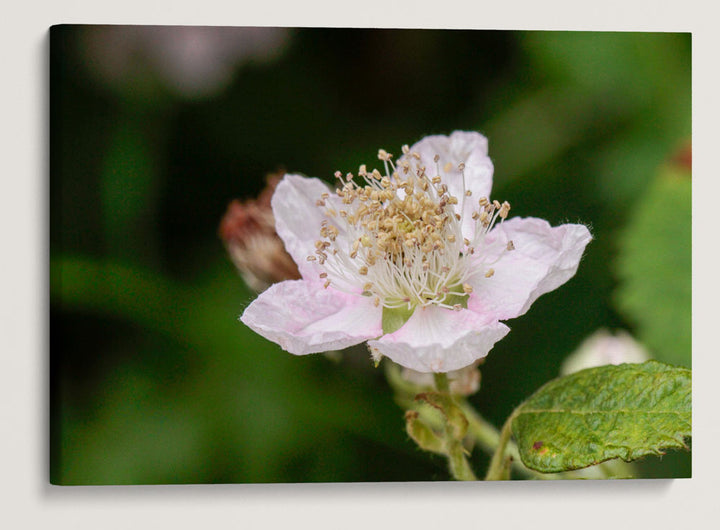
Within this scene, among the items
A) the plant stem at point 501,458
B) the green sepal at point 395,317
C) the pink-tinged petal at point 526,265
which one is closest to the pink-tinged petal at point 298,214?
the green sepal at point 395,317

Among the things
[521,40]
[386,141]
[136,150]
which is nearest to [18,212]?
[136,150]

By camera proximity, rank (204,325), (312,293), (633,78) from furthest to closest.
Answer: (204,325), (633,78), (312,293)

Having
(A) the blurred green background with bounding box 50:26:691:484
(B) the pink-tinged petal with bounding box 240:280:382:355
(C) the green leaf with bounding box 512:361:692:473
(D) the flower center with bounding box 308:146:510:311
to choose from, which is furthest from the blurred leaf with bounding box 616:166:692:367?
(B) the pink-tinged petal with bounding box 240:280:382:355

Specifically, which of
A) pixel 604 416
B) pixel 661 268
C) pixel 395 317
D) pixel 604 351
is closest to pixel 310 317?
pixel 395 317

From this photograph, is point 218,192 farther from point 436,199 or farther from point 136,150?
point 436,199

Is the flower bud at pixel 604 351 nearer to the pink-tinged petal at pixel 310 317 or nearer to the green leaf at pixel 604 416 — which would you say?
the green leaf at pixel 604 416

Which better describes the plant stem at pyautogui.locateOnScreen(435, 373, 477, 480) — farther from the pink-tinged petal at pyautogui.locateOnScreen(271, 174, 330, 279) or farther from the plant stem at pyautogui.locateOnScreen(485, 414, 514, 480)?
the pink-tinged petal at pyautogui.locateOnScreen(271, 174, 330, 279)
